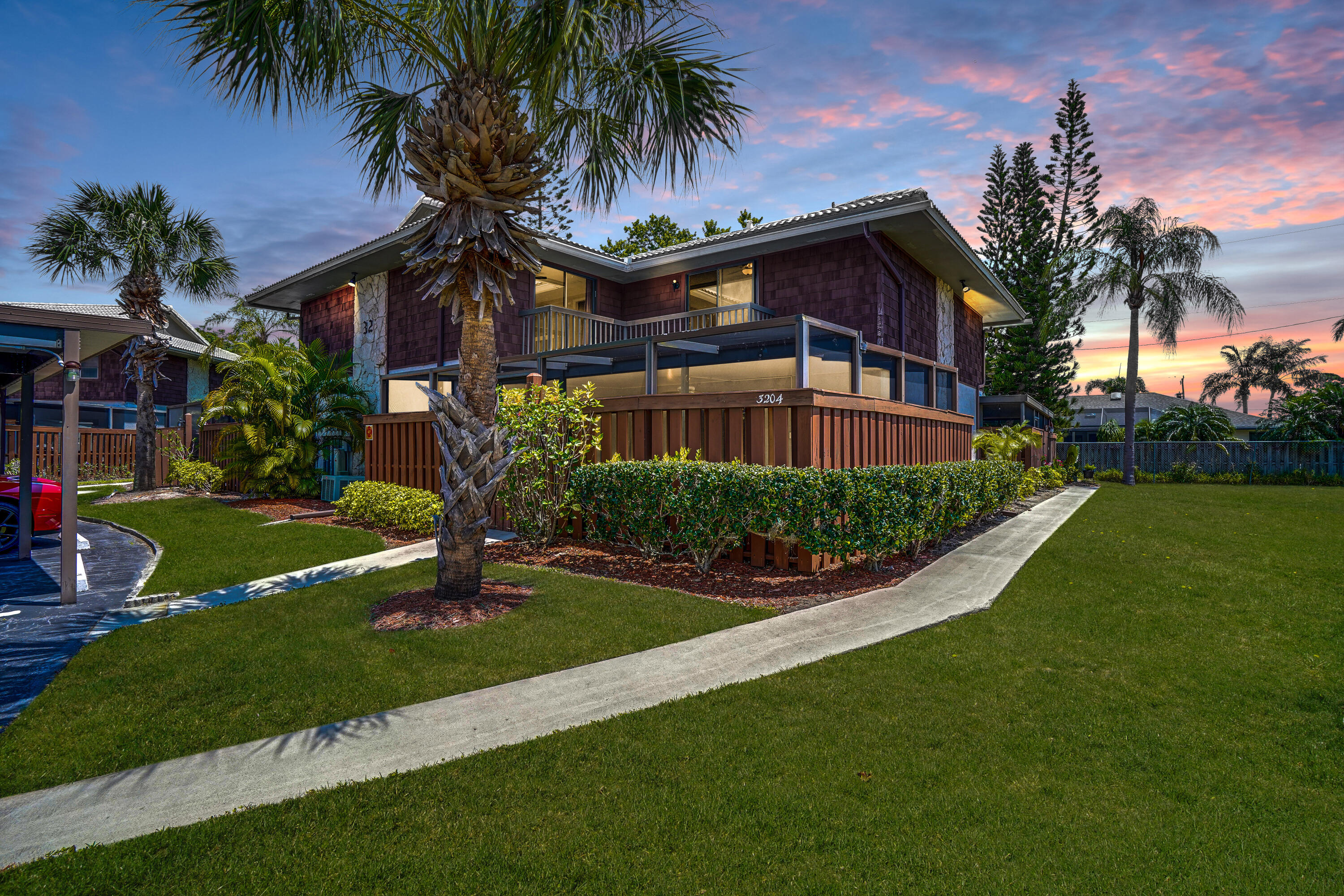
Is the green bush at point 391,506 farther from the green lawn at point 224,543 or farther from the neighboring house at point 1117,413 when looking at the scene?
the neighboring house at point 1117,413

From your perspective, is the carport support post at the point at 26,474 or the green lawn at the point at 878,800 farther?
the carport support post at the point at 26,474

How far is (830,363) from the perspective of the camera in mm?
11383

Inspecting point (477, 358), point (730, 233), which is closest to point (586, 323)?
point (730, 233)

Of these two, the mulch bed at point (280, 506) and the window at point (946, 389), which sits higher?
the window at point (946, 389)

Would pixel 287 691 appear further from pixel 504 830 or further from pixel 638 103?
pixel 638 103

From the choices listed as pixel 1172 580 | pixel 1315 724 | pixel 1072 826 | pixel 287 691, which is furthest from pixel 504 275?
pixel 1172 580

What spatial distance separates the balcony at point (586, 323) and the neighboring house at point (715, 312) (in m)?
0.04

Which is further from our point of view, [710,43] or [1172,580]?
[1172,580]

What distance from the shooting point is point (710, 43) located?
22.8ft

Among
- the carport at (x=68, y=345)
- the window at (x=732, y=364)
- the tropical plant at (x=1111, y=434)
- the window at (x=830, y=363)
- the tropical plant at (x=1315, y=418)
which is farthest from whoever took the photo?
the tropical plant at (x=1111, y=434)

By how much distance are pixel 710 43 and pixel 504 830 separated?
7.68 m

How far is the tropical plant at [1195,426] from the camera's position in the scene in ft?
93.3

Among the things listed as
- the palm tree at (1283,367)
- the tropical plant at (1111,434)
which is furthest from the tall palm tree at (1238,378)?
the tropical plant at (1111,434)

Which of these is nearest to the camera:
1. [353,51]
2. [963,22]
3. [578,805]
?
[578,805]
